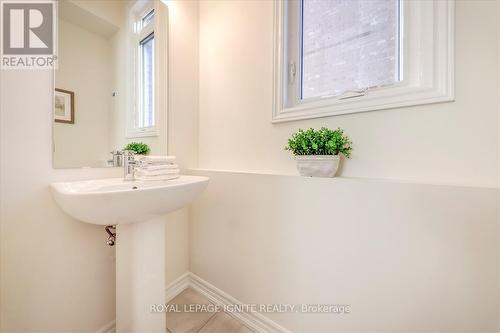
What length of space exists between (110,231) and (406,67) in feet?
5.10

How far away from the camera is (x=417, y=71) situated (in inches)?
32.6

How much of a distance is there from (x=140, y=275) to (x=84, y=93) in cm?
90

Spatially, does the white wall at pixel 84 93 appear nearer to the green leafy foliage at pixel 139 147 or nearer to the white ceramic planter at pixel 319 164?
the green leafy foliage at pixel 139 147

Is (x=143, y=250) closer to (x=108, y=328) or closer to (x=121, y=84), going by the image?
(x=108, y=328)

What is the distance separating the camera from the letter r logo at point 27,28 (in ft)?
2.67

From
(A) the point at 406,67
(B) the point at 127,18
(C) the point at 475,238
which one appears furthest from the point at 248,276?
(B) the point at 127,18

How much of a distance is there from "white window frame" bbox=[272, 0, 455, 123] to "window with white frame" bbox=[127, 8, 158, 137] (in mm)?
871

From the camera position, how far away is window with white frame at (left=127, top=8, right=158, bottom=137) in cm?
121

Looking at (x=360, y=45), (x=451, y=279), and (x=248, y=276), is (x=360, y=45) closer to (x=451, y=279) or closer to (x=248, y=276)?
(x=451, y=279)

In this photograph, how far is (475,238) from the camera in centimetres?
63

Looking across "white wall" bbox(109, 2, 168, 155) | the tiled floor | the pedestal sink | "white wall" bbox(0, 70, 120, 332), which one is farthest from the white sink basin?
the tiled floor

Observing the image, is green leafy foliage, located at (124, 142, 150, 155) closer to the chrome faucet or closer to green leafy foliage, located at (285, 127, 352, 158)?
the chrome faucet

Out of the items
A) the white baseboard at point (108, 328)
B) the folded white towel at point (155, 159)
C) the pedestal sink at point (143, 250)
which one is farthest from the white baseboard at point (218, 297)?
the folded white towel at point (155, 159)

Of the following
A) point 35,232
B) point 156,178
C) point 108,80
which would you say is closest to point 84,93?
point 108,80
